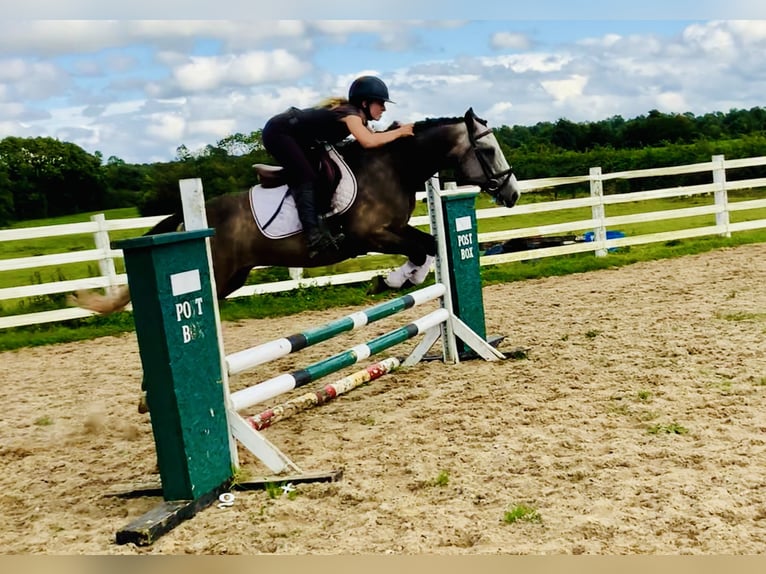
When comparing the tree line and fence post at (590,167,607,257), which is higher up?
the tree line

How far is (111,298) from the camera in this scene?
3.34 meters

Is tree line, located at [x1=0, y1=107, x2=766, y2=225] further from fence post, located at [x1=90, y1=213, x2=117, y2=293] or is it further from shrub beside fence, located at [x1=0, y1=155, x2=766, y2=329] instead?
fence post, located at [x1=90, y1=213, x2=117, y2=293]

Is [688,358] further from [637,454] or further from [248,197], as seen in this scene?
[248,197]

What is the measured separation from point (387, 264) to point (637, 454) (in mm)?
5095

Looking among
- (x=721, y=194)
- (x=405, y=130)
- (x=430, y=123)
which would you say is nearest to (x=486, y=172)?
(x=430, y=123)

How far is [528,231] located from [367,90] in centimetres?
511

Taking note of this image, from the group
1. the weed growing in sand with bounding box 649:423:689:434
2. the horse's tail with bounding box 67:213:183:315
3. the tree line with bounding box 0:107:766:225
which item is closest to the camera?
the weed growing in sand with bounding box 649:423:689:434

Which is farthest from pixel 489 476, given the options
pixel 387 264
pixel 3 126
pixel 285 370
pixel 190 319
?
pixel 387 264

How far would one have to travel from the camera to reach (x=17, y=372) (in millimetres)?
5234

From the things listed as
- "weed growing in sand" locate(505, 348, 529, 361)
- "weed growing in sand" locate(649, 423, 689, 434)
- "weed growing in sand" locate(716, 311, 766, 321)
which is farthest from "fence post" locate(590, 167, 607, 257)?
"weed growing in sand" locate(649, 423, 689, 434)

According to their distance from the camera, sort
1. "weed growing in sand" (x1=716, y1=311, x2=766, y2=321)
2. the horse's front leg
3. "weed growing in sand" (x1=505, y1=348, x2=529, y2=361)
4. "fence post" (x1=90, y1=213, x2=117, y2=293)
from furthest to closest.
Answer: "fence post" (x1=90, y1=213, x2=117, y2=293) < "weed growing in sand" (x1=716, y1=311, x2=766, y2=321) < "weed growing in sand" (x1=505, y1=348, x2=529, y2=361) < the horse's front leg

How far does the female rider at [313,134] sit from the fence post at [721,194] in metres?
6.94

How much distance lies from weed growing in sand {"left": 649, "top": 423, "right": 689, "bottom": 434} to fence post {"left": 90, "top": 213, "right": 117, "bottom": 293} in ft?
15.5

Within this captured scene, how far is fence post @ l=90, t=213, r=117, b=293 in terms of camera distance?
6410mm
